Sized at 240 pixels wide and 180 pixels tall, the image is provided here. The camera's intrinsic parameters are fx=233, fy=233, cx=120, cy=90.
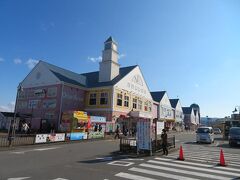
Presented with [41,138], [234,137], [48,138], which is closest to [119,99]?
[48,138]

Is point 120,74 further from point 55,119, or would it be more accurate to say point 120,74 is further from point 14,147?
point 14,147

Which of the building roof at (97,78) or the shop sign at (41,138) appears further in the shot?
the building roof at (97,78)

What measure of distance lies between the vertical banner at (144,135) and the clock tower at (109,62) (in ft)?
81.6

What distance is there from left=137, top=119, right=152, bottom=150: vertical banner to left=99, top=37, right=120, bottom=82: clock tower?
2487cm

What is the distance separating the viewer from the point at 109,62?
131 feet

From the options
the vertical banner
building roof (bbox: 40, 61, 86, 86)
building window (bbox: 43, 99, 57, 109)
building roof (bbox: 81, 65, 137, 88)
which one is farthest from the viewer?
building roof (bbox: 81, 65, 137, 88)

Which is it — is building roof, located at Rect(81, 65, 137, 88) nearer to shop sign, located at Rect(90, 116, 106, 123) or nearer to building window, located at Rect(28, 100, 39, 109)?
shop sign, located at Rect(90, 116, 106, 123)

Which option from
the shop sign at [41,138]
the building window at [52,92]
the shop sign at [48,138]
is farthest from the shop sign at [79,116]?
the shop sign at [41,138]

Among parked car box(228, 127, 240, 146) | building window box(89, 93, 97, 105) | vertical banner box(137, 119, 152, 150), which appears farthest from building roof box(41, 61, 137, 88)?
vertical banner box(137, 119, 152, 150)

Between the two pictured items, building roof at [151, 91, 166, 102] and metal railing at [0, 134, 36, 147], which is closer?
metal railing at [0, 134, 36, 147]

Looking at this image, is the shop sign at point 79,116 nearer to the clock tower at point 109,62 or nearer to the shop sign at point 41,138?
the shop sign at point 41,138

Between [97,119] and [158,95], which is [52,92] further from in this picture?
[158,95]

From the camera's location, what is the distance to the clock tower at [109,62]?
3994 centimetres

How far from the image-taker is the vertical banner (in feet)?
49.6
